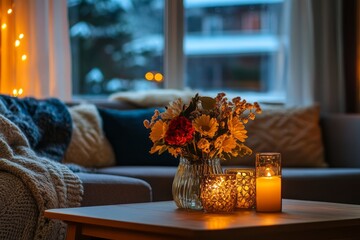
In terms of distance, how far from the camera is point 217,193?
219 cm

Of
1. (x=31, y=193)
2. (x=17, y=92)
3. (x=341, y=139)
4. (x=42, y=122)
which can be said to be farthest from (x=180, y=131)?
(x=341, y=139)

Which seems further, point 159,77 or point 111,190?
point 159,77

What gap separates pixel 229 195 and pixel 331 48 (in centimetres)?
256

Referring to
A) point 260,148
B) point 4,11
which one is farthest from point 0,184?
point 260,148

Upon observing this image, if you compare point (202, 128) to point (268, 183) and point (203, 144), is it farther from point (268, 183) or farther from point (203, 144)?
point (268, 183)

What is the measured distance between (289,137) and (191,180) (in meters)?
1.76

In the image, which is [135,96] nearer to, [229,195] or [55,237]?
[55,237]

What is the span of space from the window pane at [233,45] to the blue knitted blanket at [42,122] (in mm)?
1656

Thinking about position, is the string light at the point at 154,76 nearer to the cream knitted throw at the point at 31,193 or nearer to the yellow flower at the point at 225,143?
the cream knitted throw at the point at 31,193

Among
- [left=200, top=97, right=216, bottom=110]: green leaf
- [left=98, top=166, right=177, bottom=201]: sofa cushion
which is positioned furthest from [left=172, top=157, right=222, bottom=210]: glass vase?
[left=98, top=166, right=177, bottom=201]: sofa cushion

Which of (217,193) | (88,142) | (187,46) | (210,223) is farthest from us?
(187,46)

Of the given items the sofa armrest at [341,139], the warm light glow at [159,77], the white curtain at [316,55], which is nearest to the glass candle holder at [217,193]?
the sofa armrest at [341,139]

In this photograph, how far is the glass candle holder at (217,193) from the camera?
2.20 metres

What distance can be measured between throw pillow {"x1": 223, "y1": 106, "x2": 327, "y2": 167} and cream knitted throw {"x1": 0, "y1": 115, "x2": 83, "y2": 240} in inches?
53.2
